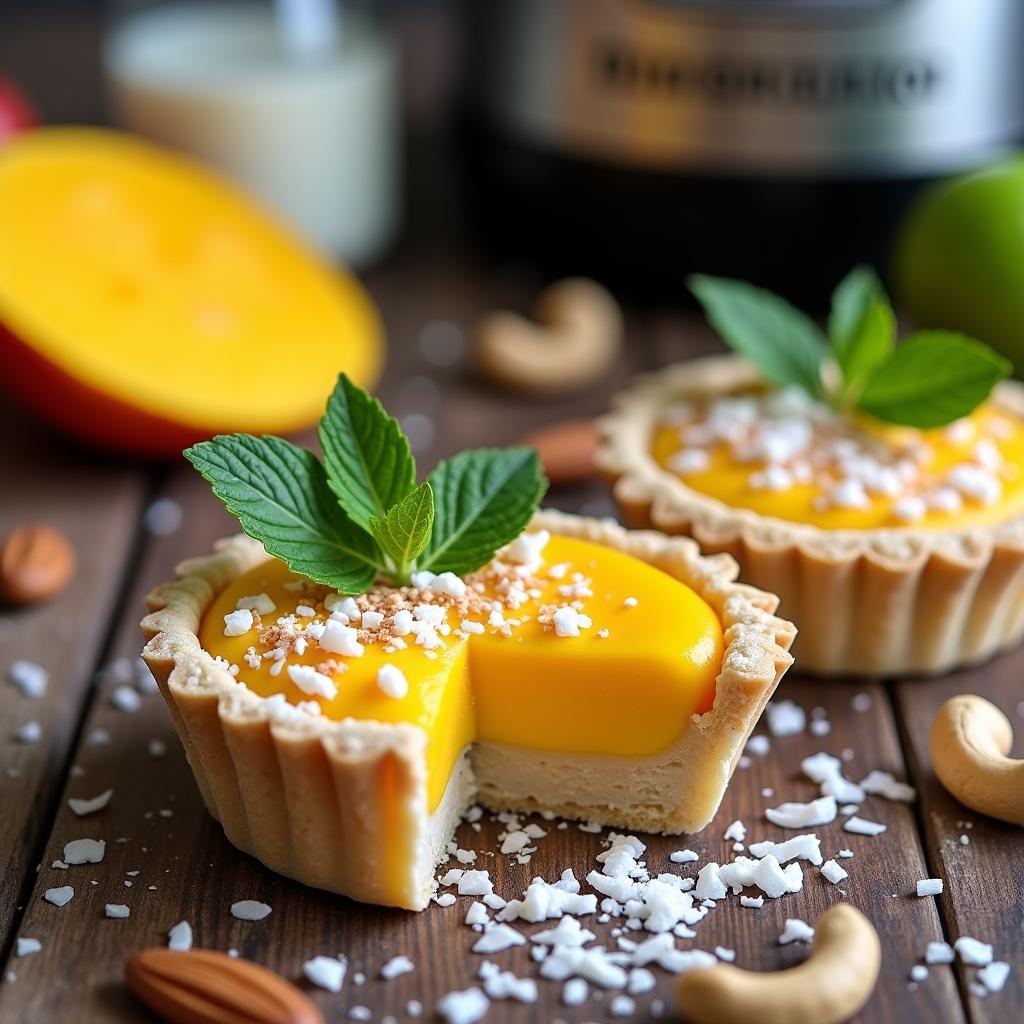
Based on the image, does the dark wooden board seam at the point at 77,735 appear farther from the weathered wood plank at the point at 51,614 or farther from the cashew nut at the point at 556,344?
the cashew nut at the point at 556,344

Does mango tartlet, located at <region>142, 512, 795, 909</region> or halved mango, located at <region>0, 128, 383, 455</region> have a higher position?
mango tartlet, located at <region>142, 512, 795, 909</region>

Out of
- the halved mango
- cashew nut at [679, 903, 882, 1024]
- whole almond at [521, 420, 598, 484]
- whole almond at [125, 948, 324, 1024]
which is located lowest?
whole almond at [521, 420, 598, 484]

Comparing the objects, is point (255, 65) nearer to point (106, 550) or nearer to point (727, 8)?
point (727, 8)

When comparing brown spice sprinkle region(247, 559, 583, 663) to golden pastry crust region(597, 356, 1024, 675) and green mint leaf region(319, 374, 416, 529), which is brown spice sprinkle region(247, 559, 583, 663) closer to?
green mint leaf region(319, 374, 416, 529)

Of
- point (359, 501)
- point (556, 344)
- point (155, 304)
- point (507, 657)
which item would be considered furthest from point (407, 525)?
point (556, 344)

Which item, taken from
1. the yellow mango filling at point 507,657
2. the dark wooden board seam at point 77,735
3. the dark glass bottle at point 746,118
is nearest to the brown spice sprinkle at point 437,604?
the yellow mango filling at point 507,657

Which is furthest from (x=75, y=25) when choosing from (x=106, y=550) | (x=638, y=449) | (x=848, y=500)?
(x=848, y=500)

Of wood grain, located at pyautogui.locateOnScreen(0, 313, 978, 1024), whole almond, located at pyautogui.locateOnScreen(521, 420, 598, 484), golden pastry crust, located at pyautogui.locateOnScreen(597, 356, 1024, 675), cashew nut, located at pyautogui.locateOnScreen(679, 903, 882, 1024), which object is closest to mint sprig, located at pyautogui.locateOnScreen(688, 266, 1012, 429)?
golden pastry crust, located at pyautogui.locateOnScreen(597, 356, 1024, 675)
